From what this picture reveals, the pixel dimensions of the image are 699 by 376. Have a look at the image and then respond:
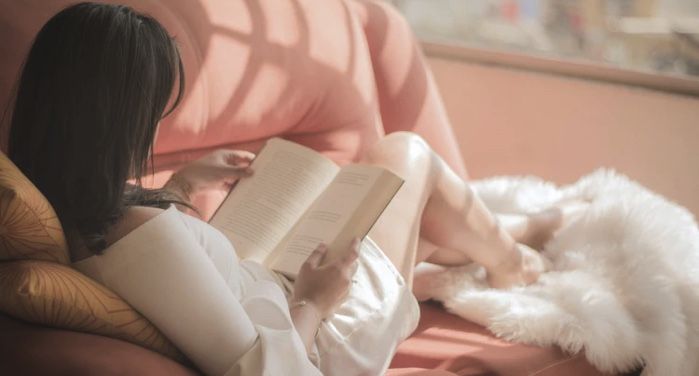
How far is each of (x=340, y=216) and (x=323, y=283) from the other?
0.17 m

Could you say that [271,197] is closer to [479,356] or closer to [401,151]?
[401,151]

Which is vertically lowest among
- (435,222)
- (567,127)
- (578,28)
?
(567,127)

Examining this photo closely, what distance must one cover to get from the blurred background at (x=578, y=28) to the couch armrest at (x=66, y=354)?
87.0 inches

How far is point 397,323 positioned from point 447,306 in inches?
12.5

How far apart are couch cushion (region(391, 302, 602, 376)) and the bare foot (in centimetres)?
15

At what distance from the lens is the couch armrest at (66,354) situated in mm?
999

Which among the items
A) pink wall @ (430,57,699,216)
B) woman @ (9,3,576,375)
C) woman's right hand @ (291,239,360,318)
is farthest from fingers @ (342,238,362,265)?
pink wall @ (430,57,699,216)

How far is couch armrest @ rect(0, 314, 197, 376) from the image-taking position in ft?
3.28

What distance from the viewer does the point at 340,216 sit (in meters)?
1.48

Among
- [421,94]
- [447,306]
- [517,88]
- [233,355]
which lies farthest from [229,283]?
[517,88]

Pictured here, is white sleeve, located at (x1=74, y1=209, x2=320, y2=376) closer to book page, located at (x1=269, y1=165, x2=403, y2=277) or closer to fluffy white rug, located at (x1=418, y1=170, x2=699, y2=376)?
book page, located at (x1=269, y1=165, x2=403, y2=277)

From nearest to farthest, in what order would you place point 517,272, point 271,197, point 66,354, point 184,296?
point 66,354
point 184,296
point 271,197
point 517,272

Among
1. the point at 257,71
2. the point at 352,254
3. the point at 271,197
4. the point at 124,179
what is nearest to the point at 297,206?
the point at 271,197

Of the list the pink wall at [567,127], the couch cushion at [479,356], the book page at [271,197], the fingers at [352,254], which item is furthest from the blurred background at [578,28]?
the fingers at [352,254]
